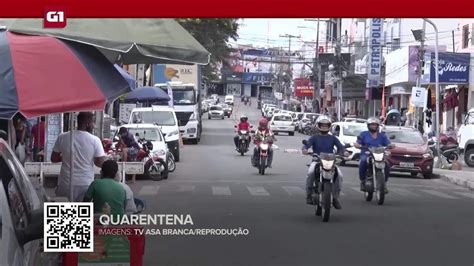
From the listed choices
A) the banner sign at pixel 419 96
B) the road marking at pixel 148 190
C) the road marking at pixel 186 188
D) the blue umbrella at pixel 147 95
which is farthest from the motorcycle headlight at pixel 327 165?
the banner sign at pixel 419 96

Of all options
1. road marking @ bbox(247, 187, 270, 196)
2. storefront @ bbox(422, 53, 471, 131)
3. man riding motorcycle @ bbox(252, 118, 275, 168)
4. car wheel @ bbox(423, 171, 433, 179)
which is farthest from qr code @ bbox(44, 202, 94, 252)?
storefront @ bbox(422, 53, 471, 131)

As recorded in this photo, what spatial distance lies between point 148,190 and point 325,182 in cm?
670

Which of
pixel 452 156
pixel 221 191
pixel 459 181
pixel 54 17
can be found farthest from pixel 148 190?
pixel 452 156

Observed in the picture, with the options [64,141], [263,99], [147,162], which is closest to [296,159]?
[147,162]

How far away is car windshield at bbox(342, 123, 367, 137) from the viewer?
3097 centimetres

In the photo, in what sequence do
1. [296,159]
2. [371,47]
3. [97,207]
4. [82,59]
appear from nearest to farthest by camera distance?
[97,207] < [82,59] < [296,159] < [371,47]

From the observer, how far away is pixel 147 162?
22.0m

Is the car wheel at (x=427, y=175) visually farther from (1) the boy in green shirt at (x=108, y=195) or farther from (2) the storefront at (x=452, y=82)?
(1) the boy in green shirt at (x=108, y=195)

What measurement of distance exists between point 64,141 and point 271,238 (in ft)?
11.5

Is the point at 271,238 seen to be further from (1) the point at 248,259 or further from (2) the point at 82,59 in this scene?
(2) the point at 82,59

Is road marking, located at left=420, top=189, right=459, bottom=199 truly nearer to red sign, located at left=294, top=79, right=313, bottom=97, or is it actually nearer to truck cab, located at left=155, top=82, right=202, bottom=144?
truck cab, located at left=155, top=82, right=202, bottom=144

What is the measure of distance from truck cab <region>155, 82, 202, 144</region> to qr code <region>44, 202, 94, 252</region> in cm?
3559

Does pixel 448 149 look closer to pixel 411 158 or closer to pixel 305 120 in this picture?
pixel 411 158

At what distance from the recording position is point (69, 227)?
630 centimetres
